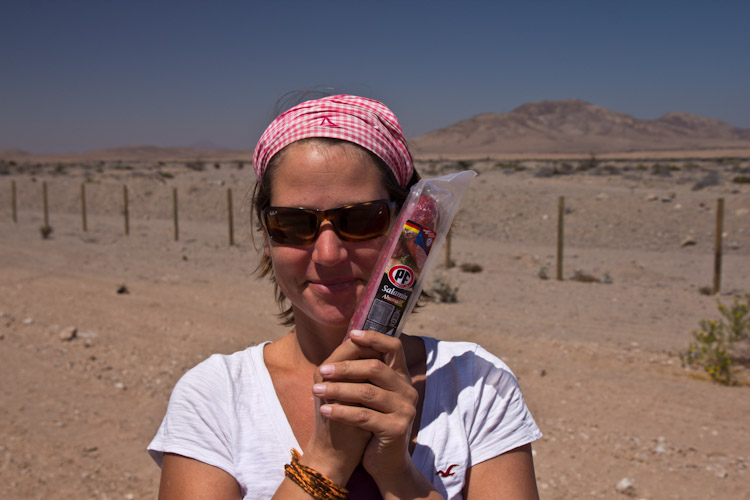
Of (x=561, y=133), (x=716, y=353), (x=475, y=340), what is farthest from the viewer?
(x=561, y=133)

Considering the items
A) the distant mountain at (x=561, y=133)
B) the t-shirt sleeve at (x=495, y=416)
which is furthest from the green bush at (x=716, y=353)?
the distant mountain at (x=561, y=133)

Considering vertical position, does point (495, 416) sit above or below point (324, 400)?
below

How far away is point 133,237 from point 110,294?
9.54 m

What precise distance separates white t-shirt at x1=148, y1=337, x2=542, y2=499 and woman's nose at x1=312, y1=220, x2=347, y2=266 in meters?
0.43

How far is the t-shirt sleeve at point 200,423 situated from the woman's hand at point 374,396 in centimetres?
37

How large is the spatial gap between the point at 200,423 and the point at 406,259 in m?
0.70

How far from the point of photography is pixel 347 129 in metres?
1.66

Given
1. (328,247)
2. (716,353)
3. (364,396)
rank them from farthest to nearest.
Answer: (716,353) → (328,247) → (364,396)

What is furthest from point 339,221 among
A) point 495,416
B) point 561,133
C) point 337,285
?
point 561,133

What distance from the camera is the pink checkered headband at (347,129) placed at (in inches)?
65.9

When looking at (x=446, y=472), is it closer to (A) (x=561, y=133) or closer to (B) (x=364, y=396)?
(B) (x=364, y=396)

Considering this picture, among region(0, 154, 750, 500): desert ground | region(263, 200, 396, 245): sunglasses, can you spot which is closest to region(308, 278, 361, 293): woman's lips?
region(263, 200, 396, 245): sunglasses

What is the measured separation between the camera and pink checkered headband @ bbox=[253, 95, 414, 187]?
1.67 metres

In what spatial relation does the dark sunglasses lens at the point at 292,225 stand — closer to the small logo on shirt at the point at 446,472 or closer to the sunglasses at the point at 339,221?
the sunglasses at the point at 339,221
